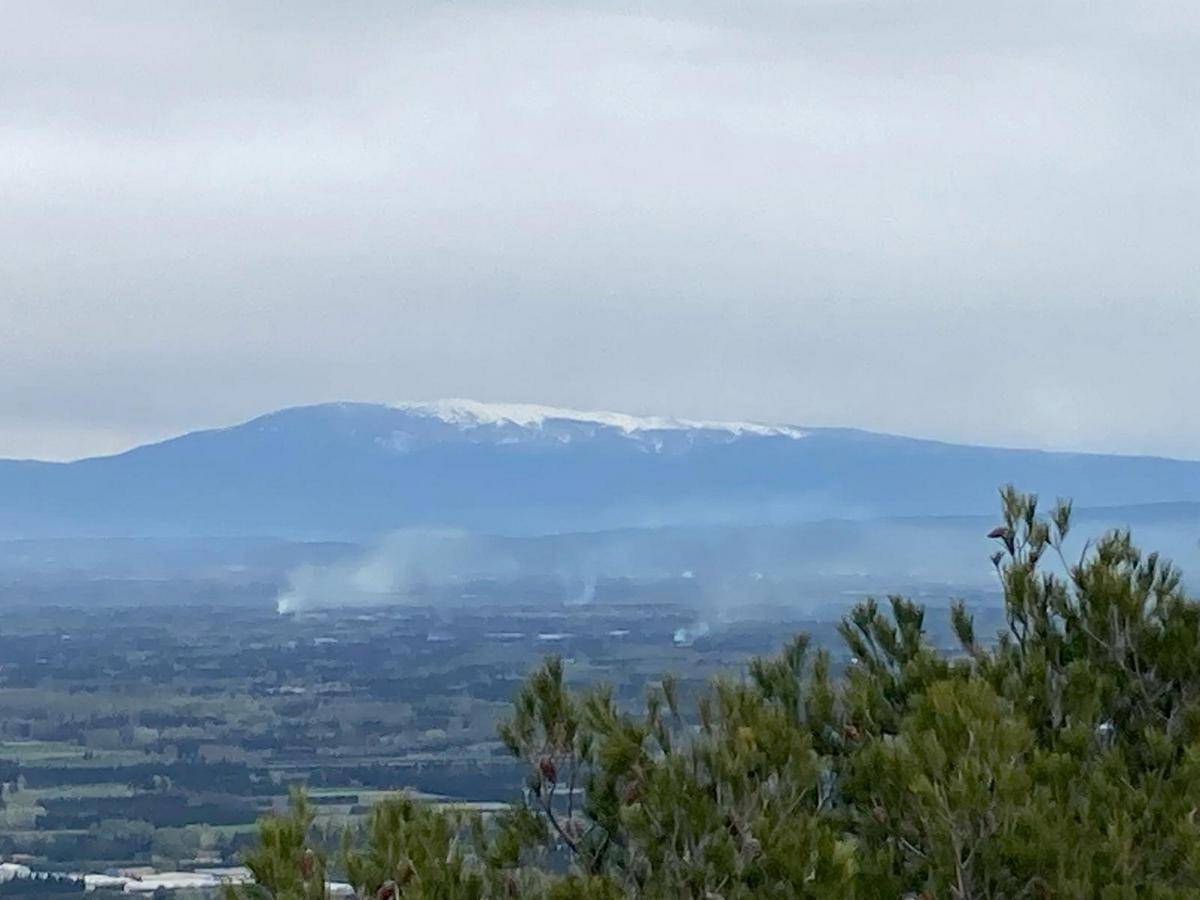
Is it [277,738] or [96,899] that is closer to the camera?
[96,899]

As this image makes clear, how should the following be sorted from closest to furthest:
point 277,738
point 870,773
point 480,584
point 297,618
Result: 1. point 870,773
2. point 277,738
3. point 297,618
4. point 480,584

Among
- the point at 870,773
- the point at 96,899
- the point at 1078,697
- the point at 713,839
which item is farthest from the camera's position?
the point at 96,899

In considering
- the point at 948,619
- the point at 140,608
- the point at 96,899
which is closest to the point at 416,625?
the point at 140,608

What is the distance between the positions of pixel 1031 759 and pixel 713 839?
1624mm

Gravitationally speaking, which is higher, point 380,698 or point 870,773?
point 870,773

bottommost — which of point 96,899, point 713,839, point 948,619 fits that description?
point 96,899

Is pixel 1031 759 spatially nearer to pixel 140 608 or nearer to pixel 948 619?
pixel 948 619

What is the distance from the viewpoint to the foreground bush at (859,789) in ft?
24.7

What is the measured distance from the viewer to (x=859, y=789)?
8578 mm

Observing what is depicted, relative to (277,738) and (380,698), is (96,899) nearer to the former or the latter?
(277,738)

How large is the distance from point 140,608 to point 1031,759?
156m

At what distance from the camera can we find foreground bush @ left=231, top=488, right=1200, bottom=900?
7.54 meters

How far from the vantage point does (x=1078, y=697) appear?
31.0ft

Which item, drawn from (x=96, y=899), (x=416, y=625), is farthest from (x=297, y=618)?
(x=96, y=899)
